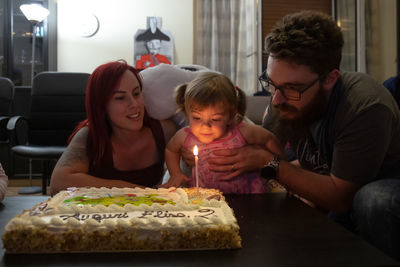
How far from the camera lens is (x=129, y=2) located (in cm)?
536

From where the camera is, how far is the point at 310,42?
136 centimetres

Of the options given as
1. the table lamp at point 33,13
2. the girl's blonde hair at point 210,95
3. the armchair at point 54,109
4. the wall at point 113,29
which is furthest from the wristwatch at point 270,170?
the wall at point 113,29

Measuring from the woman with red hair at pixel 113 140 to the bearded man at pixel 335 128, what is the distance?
449mm

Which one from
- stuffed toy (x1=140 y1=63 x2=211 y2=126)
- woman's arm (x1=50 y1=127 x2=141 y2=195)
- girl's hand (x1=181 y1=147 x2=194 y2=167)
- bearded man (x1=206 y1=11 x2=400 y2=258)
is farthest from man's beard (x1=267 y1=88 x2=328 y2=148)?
woman's arm (x1=50 y1=127 x2=141 y2=195)

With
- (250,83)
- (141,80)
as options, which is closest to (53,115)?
(141,80)

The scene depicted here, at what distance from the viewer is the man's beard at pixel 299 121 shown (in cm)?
145

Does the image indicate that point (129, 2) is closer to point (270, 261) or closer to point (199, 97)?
point (199, 97)

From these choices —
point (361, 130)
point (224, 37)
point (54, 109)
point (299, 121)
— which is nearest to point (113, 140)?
point (299, 121)

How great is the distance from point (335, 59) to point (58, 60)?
4732 millimetres

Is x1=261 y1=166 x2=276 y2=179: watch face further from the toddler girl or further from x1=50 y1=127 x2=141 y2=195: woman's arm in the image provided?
x1=50 y1=127 x2=141 y2=195: woman's arm

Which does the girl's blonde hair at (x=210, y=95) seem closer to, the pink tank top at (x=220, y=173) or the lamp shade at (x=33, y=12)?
the pink tank top at (x=220, y=173)

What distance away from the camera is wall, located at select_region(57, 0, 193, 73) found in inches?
209

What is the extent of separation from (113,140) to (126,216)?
38.3 inches

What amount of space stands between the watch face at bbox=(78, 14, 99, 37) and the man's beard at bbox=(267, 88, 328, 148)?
13.9ft
